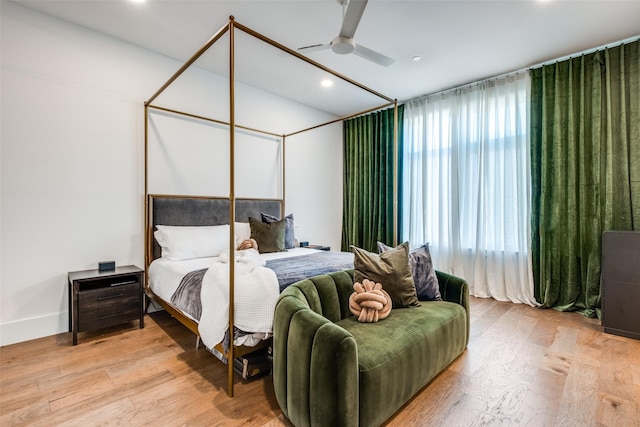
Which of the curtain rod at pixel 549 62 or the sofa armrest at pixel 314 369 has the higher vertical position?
the curtain rod at pixel 549 62

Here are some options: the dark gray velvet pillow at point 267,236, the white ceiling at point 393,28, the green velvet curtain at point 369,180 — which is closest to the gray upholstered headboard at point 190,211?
the dark gray velvet pillow at point 267,236

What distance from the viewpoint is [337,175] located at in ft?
17.5

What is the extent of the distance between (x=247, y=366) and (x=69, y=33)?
3335mm

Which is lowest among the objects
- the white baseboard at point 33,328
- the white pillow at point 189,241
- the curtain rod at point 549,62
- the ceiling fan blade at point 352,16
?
the white baseboard at point 33,328

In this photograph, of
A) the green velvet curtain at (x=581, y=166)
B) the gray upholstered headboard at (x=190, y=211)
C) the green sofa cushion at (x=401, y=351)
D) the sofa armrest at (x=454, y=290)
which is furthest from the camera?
the gray upholstered headboard at (x=190, y=211)

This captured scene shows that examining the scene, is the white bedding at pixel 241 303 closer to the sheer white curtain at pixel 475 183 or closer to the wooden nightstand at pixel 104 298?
the wooden nightstand at pixel 104 298

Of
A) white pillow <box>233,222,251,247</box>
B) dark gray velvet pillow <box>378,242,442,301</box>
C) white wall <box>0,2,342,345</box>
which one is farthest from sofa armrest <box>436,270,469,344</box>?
→ white wall <box>0,2,342,345</box>

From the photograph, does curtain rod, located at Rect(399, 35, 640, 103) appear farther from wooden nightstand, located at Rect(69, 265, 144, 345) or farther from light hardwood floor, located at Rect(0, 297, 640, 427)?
wooden nightstand, located at Rect(69, 265, 144, 345)

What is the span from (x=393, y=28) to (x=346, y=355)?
2.82 m

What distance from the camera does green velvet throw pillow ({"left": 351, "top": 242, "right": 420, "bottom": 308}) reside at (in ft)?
6.97

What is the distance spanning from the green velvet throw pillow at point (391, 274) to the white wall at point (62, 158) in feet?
8.00

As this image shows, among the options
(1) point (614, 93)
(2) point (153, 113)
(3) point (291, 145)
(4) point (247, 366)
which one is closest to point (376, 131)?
(3) point (291, 145)

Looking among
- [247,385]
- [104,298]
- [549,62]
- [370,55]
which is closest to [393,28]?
[370,55]

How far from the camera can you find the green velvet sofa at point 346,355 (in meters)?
1.34
